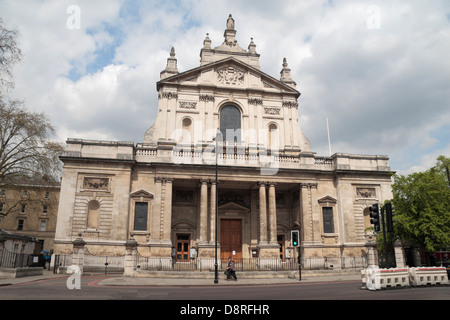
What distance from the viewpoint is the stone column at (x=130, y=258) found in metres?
21.9

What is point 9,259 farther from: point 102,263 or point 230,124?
point 230,124

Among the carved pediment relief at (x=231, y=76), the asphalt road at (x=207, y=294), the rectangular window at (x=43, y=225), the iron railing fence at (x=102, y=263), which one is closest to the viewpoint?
the asphalt road at (x=207, y=294)

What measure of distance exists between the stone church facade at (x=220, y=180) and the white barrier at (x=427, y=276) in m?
11.7

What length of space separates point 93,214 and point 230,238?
11735 mm

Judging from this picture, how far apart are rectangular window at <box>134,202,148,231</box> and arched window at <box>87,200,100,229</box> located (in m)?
2.91

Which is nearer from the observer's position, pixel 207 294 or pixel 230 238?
pixel 207 294

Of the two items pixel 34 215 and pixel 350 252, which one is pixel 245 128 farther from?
pixel 34 215

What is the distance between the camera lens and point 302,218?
2938 centimetres

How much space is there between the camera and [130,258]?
22.1m

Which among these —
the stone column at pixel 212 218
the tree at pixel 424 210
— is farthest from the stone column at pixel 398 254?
the stone column at pixel 212 218

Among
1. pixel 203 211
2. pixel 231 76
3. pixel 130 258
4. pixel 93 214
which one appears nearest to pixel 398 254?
pixel 203 211

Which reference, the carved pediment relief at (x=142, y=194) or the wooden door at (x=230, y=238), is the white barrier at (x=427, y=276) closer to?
the wooden door at (x=230, y=238)

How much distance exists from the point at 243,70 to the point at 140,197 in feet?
53.1
